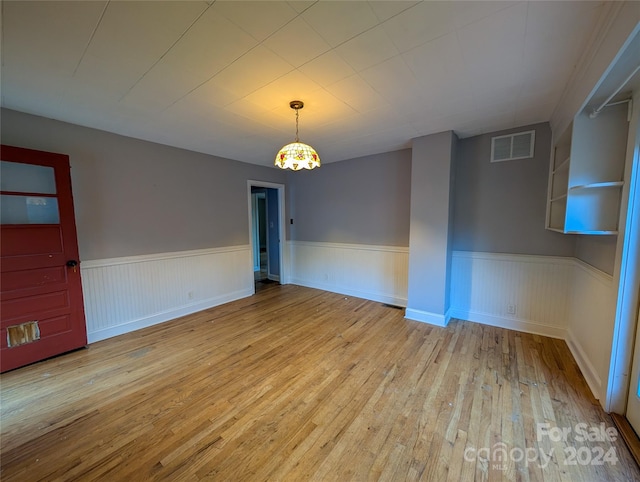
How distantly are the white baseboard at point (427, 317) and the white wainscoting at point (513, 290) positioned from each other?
0.35m

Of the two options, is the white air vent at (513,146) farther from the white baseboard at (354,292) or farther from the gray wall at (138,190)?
the gray wall at (138,190)

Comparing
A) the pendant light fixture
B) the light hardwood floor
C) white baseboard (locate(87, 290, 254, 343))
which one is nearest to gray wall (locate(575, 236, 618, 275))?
the light hardwood floor

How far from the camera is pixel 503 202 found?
123 inches

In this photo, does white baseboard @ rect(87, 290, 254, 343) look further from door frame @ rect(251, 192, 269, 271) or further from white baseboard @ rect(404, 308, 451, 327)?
white baseboard @ rect(404, 308, 451, 327)

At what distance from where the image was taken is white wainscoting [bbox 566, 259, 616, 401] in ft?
6.06

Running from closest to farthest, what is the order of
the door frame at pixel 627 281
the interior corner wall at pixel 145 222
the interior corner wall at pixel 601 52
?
the interior corner wall at pixel 601 52 < the door frame at pixel 627 281 < the interior corner wall at pixel 145 222

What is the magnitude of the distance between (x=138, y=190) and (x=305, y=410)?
3.37 metres

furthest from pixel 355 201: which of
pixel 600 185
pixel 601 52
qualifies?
pixel 601 52

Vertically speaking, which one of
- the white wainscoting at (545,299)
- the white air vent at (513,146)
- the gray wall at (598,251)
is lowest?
the white wainscoting at (545,299)

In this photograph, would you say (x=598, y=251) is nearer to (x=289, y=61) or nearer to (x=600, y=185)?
(x=600, y=185)

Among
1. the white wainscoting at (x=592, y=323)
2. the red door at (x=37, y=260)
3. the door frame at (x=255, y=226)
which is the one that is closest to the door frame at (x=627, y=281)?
the white wainscoting at (x=592, y=323)

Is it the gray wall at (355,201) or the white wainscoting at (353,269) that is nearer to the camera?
the gray wall at (355,201)

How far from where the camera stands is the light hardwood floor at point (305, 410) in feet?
4.70

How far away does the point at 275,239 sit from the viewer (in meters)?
5.70
